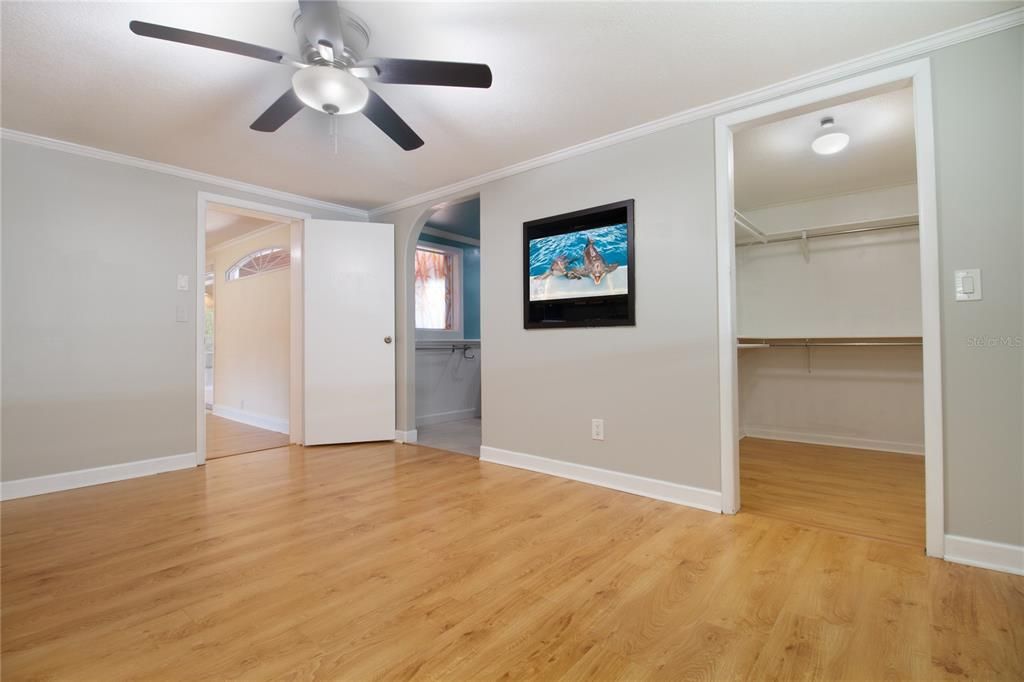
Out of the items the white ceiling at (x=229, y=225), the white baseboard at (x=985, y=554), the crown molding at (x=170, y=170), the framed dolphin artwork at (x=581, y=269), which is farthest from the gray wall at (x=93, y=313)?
the white baseboard at (x=985, y=554)

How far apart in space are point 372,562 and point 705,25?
8.65 ft

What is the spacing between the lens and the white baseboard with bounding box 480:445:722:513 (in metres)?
2.54

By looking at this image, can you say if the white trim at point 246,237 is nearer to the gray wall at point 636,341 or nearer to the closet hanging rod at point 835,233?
the gray wall at point 636,341

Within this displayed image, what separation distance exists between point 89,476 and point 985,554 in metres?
4.89

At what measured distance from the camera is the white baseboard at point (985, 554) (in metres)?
1.81

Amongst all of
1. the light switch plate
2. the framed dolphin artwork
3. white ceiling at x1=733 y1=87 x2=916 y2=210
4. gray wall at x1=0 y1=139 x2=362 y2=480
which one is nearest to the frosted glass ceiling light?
the framed dolphin artwork

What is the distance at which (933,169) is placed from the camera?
1983 mm

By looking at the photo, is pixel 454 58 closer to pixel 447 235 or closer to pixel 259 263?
pixel 447 235

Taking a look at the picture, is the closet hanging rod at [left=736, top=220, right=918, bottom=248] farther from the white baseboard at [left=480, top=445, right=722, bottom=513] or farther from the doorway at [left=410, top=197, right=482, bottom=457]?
the doorway at [left=410, top=197, right=482, bottom=457]

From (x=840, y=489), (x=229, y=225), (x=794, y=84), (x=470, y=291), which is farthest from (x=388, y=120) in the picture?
(x=229, y=225)

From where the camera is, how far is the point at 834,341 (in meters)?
3.89

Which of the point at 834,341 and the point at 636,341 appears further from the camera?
the point at 834,341

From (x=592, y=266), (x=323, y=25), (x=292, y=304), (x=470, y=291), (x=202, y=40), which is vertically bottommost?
(x=292, y=304)

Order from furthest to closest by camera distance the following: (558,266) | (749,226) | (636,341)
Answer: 1. (749,226)
2. (558,266)
3. (636,341)
